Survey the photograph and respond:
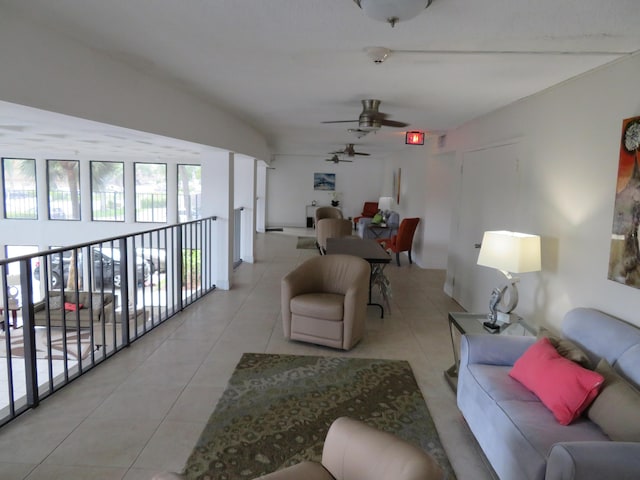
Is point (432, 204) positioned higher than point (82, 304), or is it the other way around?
point (432, 204)

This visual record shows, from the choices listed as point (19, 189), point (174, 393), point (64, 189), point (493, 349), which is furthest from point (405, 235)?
point (19, 189)

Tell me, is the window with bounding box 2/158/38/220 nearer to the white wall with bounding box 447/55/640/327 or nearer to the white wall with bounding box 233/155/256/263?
the white wall with bounding box 233/155/256/263

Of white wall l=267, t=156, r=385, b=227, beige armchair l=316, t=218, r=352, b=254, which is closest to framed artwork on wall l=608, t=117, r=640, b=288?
beige armchair l=316, t=218, r=352, b=254

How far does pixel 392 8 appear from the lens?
170cm

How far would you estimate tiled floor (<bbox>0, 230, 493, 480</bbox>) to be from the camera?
86.8 inches

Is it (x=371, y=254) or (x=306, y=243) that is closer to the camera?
(x=371, y=254)

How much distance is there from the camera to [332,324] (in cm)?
373

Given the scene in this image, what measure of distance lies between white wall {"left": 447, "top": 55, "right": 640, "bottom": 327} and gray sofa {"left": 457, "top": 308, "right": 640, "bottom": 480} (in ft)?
0.82

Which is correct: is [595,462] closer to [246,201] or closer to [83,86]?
[83,86]

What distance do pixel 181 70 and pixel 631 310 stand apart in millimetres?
3436

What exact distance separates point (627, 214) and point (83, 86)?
3455 millimetres

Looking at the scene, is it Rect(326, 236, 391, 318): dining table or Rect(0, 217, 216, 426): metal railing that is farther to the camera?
Rect(326, 236, 391, 318): dining table

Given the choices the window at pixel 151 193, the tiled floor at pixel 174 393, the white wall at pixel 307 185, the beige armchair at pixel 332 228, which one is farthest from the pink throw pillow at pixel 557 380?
the white wall at pixel 307 185

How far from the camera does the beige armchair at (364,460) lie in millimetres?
1352
